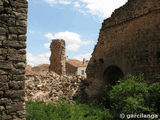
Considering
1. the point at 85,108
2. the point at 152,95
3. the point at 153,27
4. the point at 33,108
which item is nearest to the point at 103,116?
the point at 85,108

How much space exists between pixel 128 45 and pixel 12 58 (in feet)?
22.2

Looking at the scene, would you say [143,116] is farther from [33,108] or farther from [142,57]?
[33,108]

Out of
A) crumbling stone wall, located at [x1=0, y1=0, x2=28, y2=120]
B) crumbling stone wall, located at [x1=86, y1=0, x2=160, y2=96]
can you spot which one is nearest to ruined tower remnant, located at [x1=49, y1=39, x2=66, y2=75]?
crumbling stone wall, located at [x1=86, y1=0, x2=160, y2=96]

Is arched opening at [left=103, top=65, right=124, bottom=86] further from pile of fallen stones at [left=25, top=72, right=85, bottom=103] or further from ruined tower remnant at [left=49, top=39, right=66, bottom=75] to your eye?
ruined tower remnant at [left=49, top=39, right=66, bottom=75]

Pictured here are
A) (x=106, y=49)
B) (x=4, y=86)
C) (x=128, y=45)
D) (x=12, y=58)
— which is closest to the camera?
(x=4, y=86)

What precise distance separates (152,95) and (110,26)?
573 centimetres

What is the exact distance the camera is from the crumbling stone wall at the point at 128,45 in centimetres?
865

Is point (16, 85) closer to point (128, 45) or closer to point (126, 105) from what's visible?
point (126, 105)

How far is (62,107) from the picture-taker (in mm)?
8344

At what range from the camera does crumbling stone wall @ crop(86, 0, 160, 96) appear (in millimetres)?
8648

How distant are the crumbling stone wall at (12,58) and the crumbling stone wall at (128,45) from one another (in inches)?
230

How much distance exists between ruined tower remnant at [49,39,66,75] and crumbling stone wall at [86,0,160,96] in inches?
248

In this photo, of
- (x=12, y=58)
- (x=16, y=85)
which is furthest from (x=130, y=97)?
(x=12, y=58)

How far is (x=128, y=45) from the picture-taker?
32.7ft
